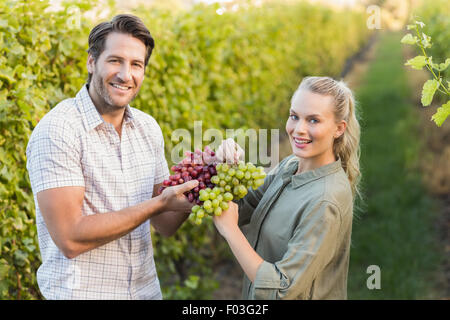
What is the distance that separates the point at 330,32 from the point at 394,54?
12.1m

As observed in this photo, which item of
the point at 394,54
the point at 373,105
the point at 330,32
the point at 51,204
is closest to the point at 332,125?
the point at 51,204

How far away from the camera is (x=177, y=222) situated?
2564mm

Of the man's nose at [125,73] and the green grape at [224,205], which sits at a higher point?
the man's nose at [125,73]

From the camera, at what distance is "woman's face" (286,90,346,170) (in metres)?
2.22

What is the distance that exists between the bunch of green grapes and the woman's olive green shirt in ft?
0.75

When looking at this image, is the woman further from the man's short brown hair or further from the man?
the man's short brown hair

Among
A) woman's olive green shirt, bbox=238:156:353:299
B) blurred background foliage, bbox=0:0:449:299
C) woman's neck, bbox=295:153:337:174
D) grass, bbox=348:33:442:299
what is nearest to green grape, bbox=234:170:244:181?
woman's olive green shirt, bbox=238:156:353:299

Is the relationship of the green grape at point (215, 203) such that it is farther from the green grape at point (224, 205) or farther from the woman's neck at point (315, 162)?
the woman's neck at point (315, 162)

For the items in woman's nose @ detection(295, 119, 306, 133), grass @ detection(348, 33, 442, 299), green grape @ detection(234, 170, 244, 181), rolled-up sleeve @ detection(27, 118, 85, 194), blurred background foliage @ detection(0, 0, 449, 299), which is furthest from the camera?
grass @ detection(348, 33, 442, 299)

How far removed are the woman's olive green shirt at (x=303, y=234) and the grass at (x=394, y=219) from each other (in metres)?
0.77

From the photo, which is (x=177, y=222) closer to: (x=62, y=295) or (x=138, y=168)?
(x=138, y=168)

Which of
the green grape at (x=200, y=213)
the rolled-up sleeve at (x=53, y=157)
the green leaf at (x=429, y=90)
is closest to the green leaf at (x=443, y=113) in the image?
the green leaf at (x=429, y=90)

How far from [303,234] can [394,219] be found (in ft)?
14.5

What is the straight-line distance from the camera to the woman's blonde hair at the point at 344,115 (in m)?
2.27
